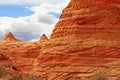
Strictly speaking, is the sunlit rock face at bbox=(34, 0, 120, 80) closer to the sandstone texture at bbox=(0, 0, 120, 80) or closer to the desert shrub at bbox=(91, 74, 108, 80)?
the sandstone texture at bbox=(0, 0, 120, 80)

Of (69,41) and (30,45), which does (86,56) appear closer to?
(69,41)

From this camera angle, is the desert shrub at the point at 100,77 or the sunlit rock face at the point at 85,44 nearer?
the desert shrub at the point at 100,77

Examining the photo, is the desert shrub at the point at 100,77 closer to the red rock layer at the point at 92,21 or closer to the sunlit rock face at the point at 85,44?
the sunlit rock face at the point at 85,44

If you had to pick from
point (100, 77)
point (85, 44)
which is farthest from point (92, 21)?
point (100, 77)

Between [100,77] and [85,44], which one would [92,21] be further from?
[100,77]

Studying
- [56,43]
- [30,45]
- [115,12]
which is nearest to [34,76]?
[56,43]

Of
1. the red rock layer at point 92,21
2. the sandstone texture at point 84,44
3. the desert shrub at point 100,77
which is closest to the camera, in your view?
the desert shrub at point 100,77

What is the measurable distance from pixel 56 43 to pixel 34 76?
3.96 meters

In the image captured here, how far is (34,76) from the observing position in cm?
3650

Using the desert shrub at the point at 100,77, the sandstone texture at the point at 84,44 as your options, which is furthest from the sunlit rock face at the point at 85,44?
the desert shrub at the point at 100,77

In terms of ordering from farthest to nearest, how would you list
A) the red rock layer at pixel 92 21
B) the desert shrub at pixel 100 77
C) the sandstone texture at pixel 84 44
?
the red rock layer at pixel 92 21
the sandstone texture at pixel 84 44
the desert shrub at pixel 100 77

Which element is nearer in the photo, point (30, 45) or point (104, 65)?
point (104, 65)

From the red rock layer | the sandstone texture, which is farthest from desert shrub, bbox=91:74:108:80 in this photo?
the red rock layer

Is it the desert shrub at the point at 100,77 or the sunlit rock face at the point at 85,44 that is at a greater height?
the sunlit rock face at the point at 85,44
